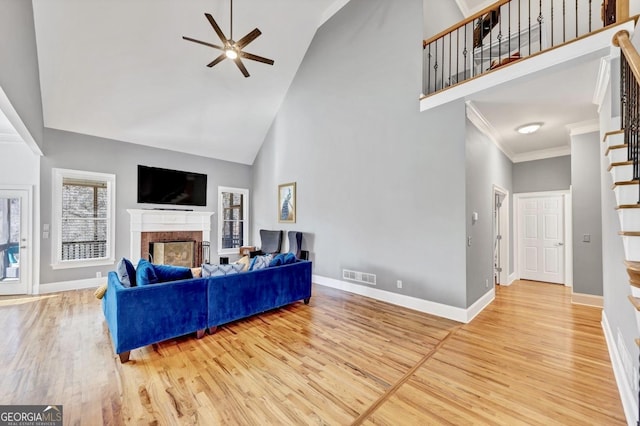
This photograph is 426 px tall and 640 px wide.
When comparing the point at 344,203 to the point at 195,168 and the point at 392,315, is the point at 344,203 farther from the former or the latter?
the point at 195,168

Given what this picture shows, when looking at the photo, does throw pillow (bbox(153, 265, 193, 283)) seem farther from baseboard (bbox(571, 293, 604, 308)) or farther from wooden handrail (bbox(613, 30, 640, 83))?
baseboard (bbox(571, 293, 604, 308))

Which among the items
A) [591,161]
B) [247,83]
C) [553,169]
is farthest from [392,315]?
[247,83]

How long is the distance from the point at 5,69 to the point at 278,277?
3507 millimetres

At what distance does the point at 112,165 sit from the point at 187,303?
4.27 metres

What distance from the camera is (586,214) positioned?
4.05 metres

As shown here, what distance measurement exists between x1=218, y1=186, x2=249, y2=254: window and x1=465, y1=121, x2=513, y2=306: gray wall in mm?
5690

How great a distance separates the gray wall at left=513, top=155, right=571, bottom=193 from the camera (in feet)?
16.8

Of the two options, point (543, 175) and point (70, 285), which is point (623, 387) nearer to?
point (543, 175)

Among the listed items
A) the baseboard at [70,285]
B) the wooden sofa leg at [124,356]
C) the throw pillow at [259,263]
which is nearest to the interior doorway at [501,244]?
the throw pillow at [259,263]

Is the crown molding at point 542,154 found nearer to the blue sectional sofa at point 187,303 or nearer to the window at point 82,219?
the blue sectional sofa at point 187,303

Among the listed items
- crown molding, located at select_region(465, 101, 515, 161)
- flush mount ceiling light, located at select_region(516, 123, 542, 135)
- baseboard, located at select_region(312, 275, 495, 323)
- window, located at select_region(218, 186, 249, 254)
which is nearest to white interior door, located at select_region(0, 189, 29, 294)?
window, located at select_region(218, 186, 249, 254)

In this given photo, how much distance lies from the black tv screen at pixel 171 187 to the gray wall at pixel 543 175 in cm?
735

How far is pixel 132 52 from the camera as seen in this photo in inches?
171

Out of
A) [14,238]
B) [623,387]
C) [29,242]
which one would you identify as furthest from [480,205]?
[14,238]
